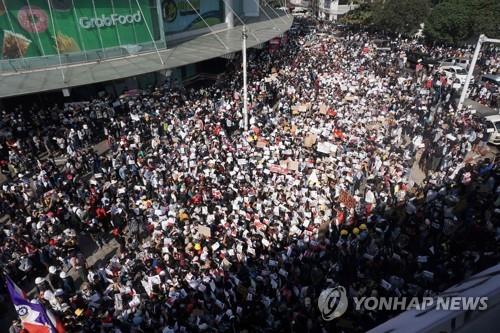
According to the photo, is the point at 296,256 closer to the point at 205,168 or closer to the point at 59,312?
the point at 205,168

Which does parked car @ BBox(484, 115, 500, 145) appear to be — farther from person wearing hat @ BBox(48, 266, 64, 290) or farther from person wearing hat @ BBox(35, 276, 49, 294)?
person wearing hat @ BBox(35, 276, 49, 294)

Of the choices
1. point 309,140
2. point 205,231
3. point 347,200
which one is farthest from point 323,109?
point 205,231

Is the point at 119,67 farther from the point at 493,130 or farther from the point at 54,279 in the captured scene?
the point at 493,130

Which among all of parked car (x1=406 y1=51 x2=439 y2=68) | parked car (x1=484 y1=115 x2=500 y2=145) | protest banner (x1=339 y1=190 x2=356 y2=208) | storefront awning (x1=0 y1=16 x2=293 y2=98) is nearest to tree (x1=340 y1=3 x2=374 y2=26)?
parked car (x1=406 y1=51 x2=439 y2=68)

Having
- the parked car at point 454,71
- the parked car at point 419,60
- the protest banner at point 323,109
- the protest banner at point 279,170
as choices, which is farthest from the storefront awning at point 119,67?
the parked car at point 454,71

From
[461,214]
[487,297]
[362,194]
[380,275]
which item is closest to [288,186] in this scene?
[362,194]

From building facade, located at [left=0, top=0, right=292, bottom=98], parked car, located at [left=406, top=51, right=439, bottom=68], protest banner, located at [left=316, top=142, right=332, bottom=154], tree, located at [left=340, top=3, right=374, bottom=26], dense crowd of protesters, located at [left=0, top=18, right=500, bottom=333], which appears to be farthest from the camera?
tree, located at [left=340, top=3, right=374, bottom=26]
